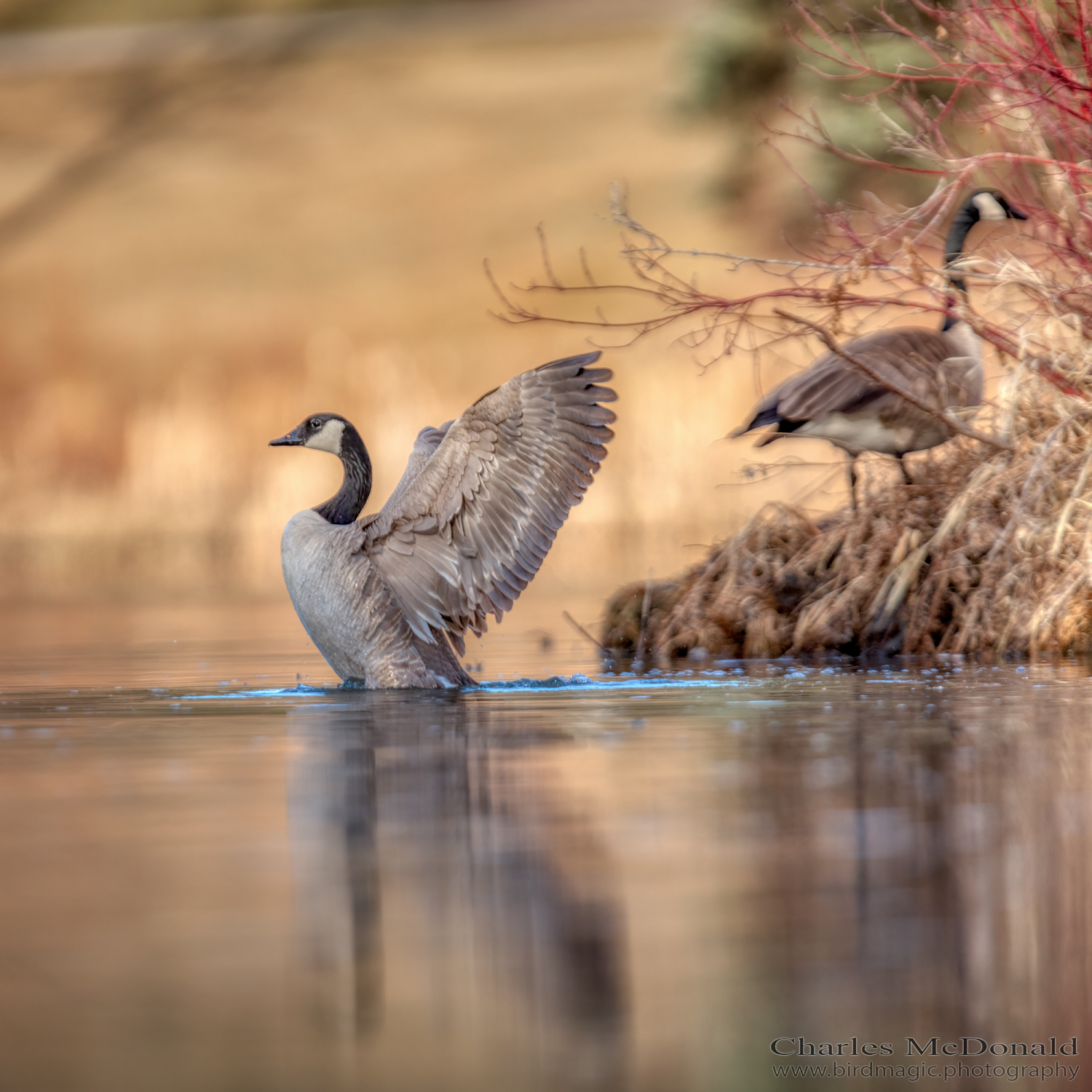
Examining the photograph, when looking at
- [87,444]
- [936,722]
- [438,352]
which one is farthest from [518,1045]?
[438,352]

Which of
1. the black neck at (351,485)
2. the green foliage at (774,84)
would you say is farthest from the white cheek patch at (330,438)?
the green foliage at (774,84)

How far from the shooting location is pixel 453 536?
7.63 meters

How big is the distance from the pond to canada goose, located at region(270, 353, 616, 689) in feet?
4.19

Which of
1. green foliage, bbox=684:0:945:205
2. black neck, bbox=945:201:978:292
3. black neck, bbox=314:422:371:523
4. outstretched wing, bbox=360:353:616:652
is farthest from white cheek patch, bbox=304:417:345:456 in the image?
green foliage, bbox=684:0:945:205

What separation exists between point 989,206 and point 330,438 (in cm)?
394

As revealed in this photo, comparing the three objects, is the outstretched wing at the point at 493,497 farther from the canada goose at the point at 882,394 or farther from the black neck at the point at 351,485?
the canada goose at the point at 882,394

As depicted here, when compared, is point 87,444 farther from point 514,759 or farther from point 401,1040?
point 401,1040

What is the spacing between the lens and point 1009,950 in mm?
3002

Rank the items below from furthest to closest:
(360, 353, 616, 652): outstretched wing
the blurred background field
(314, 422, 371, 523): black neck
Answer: the blurred background field → (314, 422, 371, 523): black neck → (360, 353, 616, 652): outstretched wing

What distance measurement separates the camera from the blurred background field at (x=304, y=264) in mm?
16625

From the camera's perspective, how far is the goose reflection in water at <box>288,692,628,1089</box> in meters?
2.66

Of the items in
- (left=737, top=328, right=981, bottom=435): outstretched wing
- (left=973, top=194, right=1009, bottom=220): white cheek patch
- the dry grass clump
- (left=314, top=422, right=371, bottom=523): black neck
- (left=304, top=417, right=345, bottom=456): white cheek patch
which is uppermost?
(left=973, top=194, right=1009, bottom=220): white cheek patch

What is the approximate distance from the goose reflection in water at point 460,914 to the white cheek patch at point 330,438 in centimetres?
347

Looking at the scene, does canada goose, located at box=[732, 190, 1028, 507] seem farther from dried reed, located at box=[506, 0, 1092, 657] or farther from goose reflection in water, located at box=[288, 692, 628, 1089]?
goose reflection in water, located at box=[288, 692, 628, 1089]
